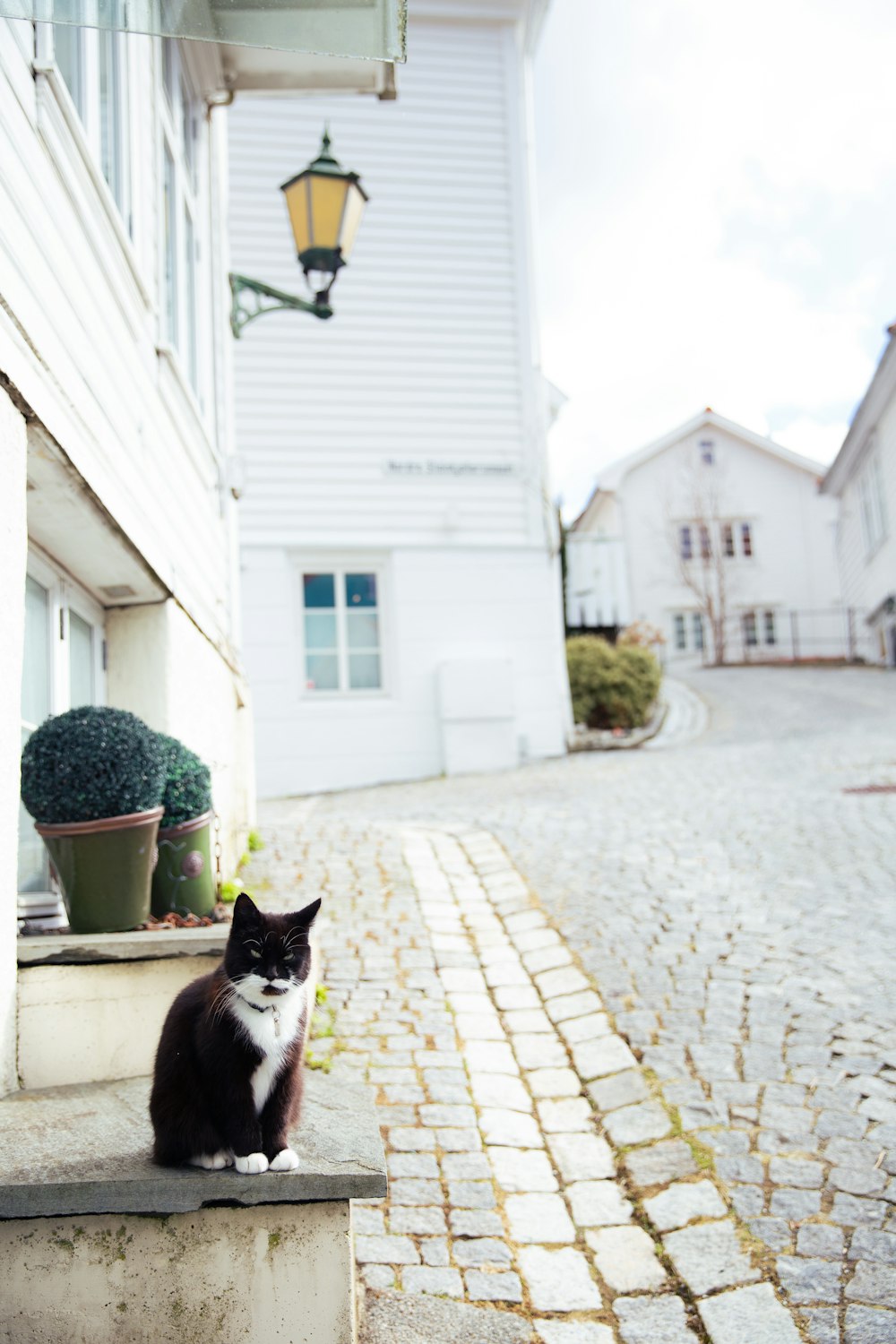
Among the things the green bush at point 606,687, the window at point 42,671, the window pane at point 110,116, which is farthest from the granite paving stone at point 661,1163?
the green bush at point 606,687

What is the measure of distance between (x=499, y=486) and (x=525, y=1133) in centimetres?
980

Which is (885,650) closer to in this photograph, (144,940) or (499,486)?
(499,486)

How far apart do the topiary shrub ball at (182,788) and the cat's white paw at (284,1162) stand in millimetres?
2200

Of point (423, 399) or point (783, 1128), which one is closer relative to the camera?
point (783, 1128)

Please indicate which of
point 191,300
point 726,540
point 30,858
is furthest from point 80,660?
point 726,540

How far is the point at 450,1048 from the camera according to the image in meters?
4.66

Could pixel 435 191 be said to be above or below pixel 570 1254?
above

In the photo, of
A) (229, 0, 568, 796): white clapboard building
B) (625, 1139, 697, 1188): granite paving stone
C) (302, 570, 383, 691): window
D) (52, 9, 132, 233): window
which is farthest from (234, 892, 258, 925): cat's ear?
(302, 570, 383, 691): window

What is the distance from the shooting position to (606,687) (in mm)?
14750

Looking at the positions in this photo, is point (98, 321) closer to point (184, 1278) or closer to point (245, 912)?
point (245, 912)

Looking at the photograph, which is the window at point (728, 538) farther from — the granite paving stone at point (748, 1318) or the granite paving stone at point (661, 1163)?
the granite paving stone at point (748, 1318)

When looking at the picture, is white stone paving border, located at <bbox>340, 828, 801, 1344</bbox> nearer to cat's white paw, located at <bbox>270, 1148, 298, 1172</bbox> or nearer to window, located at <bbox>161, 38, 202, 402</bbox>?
cat's white paw, located at <bbox>270, 1148, 298, 1172</bbox>

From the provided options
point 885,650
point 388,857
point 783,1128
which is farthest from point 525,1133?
point 885,650

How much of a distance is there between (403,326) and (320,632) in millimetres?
3803
